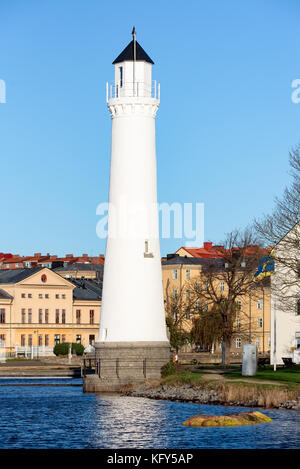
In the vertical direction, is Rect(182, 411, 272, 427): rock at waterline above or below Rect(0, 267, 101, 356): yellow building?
below

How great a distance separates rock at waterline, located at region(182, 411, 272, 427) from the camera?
42.1 meters

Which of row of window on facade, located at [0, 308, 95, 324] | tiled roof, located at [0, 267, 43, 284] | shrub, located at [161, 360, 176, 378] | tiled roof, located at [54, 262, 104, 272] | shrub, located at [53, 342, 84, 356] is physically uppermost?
tiled roof, located at [54, 262, 104, 272]

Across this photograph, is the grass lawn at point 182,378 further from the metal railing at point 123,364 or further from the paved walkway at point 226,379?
the metal railing at point 123,364

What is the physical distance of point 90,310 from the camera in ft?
450

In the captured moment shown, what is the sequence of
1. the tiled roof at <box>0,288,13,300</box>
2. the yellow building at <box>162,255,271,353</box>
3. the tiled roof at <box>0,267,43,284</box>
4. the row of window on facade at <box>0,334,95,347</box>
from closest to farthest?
the row of window on facade at <box>0,334,95,347</box> → the tiled roof at <box>0,288,13,300</box> → the yellow building at <box>162,255,271,353</box> → the tiled roof at <box>0,267,43,284</box>

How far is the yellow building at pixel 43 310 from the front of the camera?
4998 inches

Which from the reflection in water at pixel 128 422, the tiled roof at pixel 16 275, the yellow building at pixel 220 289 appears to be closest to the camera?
the reflection in water at pixel 128 422

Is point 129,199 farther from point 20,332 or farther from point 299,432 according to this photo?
point 20,332

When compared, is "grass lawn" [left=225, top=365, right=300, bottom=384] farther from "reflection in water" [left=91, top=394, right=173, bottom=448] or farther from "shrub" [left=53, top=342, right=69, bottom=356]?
Answer: "shrub" [left=53, top=342, right=69, bottom=356]

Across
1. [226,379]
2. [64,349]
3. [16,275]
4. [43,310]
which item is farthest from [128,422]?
[16,275]

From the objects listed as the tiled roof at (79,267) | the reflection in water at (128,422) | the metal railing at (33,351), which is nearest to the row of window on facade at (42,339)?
the metal railing at (33,351)

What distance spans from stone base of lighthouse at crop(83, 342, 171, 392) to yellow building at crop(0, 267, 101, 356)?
62.9 metres

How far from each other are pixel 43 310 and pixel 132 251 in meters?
74.6

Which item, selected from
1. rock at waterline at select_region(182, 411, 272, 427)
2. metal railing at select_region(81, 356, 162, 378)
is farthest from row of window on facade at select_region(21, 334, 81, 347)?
rock at waterline at select_region(182, 411, 272, 427)
